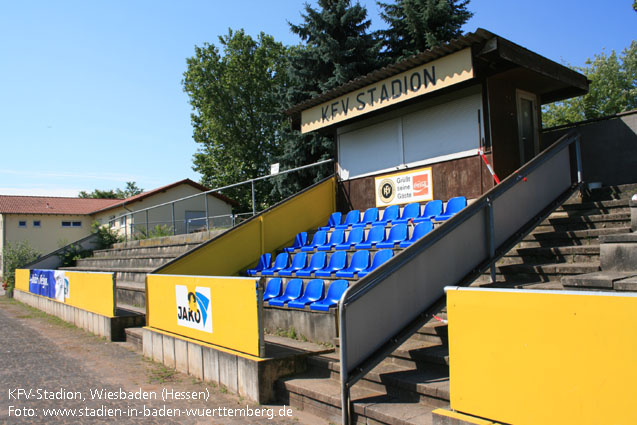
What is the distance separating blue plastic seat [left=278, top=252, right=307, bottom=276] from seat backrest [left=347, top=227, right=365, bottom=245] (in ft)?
3.15

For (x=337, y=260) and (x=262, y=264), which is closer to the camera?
(x=337, y=260)

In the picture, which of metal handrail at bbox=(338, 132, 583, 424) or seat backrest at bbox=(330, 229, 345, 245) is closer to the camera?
metal handrail at bbox=(338, 132, 583, 424)

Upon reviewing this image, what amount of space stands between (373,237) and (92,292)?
7.18m

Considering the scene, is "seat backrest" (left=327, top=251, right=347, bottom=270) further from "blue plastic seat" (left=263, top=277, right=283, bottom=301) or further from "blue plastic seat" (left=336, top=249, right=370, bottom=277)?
"blue plastic seat" (left=263, top=277, right=283, bottom=301)

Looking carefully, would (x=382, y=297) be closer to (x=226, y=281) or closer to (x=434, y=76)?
(x=226, y=281)

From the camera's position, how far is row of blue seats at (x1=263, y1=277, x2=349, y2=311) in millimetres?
7051

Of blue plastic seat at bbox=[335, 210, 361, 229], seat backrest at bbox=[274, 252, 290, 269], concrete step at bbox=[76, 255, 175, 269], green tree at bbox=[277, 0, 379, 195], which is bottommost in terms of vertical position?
concrete step at bbox=[76, 255, 175, 269]

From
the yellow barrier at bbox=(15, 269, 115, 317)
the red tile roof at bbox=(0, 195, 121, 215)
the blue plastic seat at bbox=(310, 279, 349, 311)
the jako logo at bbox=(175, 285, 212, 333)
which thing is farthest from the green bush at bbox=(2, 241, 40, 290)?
the blue plastic seat at bbox=(310, 279, 349, 311)

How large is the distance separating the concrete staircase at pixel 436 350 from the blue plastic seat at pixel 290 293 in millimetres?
1832

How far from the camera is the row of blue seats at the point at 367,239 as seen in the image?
26.5 feet

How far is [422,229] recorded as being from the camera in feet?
26.5

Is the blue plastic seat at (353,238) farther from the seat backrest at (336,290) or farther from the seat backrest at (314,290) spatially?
the seat backrest at (336,290)

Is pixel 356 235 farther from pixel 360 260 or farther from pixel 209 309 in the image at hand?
pixel 209 309

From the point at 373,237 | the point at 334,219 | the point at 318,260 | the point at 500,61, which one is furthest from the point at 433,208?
the point at 334,219
